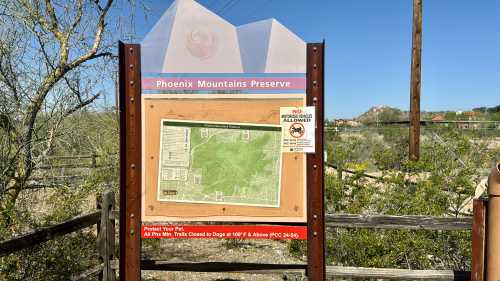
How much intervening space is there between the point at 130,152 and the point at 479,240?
2380 mm

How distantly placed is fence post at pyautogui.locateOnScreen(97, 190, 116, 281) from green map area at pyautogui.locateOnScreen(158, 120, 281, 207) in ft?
4.52

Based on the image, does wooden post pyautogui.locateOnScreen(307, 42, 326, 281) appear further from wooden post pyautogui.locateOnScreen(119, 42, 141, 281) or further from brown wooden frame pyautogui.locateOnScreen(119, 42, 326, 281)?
wooden post pyautogui.locateOnScreen(119, 42, 141, 281)

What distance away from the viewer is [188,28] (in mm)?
2869

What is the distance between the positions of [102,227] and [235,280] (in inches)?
79.1

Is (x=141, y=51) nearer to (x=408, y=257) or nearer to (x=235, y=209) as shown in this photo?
(x=235, y=209)

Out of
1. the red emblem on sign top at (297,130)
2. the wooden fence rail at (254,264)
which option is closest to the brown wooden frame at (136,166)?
the red emblem on sign top at (297,130)

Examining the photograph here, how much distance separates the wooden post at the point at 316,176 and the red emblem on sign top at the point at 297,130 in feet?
0.34

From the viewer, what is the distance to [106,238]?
4051 millimetres

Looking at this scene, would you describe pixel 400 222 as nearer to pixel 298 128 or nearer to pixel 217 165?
pixel 298 128

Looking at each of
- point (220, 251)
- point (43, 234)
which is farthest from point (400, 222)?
point (220, 251)

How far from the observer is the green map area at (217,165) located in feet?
9.59

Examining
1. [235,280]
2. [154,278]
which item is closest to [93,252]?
[154,278]

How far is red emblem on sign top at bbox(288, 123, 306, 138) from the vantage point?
2887mm

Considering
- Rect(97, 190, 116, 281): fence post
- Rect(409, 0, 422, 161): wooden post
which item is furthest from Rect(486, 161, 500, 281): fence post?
Rect(409, 0, 422, 161): wooden post
